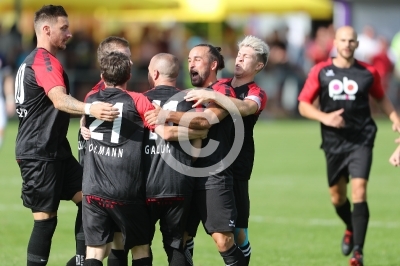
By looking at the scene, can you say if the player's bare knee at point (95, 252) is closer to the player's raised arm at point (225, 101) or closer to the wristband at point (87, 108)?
the wristband at point (87, 108)

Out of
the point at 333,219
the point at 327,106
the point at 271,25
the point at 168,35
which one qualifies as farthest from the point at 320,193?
the point at 271,25

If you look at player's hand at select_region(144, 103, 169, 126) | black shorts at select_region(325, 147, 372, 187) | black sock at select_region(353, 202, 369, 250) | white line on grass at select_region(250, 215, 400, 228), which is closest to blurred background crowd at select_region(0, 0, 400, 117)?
white line on grass at select_region(250, 215, 400, 228)

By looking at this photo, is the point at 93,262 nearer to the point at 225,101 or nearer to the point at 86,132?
the point at 86,132

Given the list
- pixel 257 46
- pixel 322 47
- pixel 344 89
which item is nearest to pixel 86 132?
pixel 257 46

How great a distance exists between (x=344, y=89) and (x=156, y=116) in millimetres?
3791

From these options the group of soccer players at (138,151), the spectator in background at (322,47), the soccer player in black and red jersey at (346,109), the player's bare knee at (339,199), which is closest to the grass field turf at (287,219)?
the player's bare knee at (339,199)

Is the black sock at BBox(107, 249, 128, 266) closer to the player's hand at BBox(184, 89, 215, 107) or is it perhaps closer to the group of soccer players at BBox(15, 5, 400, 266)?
the group of soccer players at BBox(15, 5, 400, 266)

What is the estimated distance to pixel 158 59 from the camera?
7082mm

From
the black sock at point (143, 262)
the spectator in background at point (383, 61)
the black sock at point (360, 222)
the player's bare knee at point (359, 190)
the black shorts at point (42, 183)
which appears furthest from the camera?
the spectator in background at point (383, 61)

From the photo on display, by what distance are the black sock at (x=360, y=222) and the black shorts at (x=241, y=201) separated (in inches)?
76.0

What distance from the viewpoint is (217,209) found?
23.6 feet

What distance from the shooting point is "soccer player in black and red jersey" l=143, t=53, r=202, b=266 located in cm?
696

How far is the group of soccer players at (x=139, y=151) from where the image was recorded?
688 centimetres

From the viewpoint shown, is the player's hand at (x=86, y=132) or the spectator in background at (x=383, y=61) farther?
the spectator in background at (x=383, y=61)
